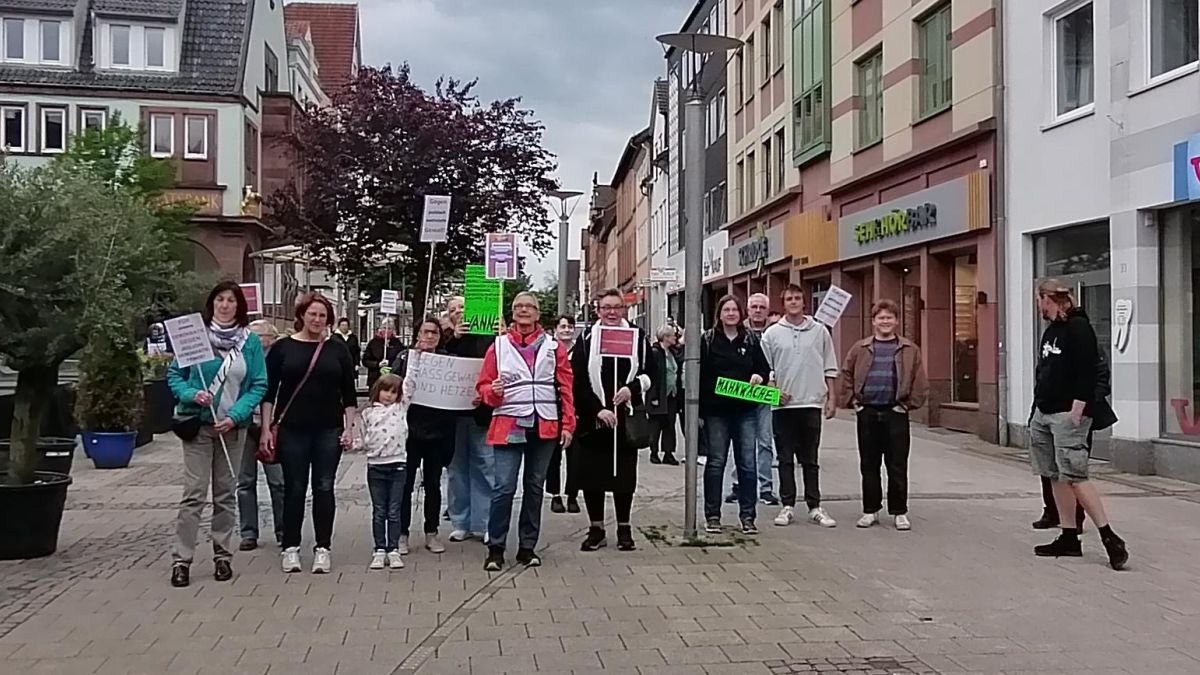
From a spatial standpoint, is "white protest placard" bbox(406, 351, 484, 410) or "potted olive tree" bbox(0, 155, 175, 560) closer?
"potted olive tree" bbox(0, 155, 175, 560)

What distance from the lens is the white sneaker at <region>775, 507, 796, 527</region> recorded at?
10.1 metres

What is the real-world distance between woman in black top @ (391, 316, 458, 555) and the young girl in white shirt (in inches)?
6.5

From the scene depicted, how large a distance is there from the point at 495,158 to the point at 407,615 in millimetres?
22420

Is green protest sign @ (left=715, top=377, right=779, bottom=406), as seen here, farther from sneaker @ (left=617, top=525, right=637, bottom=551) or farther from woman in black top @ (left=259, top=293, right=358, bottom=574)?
woman in black top @ (left=259, top=293, right=358, bottom=574)

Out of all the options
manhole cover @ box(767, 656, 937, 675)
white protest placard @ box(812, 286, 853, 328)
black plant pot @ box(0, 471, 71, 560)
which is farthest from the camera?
white protest placard @ box(812, 286, 853, 328)

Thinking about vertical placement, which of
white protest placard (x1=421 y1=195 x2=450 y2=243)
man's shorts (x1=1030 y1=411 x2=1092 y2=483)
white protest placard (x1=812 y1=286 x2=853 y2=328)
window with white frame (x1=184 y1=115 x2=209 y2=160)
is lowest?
man's shorts (x1=1030 y1=411 x2=1092 y2=483)

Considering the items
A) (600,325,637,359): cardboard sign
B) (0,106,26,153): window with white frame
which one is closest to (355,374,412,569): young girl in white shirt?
(600,325,637,359): cardboard sign

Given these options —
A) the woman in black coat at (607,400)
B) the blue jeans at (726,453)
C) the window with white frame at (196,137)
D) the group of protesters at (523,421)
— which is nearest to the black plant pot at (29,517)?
the group of protesters at (523,421)

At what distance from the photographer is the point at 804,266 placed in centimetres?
2761

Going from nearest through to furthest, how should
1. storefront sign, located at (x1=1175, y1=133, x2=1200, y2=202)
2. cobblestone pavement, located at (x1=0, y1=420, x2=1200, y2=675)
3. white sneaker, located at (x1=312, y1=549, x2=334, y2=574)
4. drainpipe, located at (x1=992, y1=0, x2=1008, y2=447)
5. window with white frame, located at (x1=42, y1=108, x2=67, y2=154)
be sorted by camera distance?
1. cobblestone pavement, located at (x1=0, y1=420, x2=1200, y2=675)
2. white sneaker, located at (x1=312, y1=549, x2=334, y2=574)
3. storefront sign, located at (x1=1175, y1=133, x2=1200, y2=202)
4. drainpipe, located at (x1=992, y1=0, x2=1008, y2=447)
5. window with white frame, located at (x1=42, y1=108, x2=67, y2=154)

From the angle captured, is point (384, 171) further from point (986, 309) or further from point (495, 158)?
point (986, 309)

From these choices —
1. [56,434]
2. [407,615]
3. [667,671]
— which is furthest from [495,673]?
[56,434]

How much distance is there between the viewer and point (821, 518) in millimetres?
10125

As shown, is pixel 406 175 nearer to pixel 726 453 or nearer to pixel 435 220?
pixel 435 220
